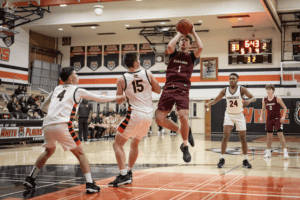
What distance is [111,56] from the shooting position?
83.0ft

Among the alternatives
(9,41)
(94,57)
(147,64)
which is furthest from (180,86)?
(94,57)

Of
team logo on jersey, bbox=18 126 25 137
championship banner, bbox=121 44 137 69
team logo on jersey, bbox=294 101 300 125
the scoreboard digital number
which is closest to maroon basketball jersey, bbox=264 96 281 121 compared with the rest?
team logo on jersey, bbox=18 126 25 137

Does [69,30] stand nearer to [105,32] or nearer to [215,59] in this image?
[105,32]

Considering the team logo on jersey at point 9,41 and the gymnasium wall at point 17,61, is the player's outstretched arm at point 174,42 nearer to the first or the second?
the gymnasium wall at point 17,61

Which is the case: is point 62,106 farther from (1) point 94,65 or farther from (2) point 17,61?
(1) point 94,65

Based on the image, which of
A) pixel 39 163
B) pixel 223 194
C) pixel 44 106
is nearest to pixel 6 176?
pixel 39 163

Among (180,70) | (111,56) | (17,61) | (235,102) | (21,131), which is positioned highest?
(111,56)

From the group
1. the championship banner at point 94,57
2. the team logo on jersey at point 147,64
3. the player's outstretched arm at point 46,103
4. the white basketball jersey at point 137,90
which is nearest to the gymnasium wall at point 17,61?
the championship banner at point 94,57

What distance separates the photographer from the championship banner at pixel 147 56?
79.8 feet

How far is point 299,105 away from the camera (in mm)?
21188

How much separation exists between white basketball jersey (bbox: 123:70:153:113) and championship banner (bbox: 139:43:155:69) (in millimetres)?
19444

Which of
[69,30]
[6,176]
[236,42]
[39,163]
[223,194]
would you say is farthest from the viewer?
[69,30]

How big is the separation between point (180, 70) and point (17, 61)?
1929 cm

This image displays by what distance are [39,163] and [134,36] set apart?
2069cm
